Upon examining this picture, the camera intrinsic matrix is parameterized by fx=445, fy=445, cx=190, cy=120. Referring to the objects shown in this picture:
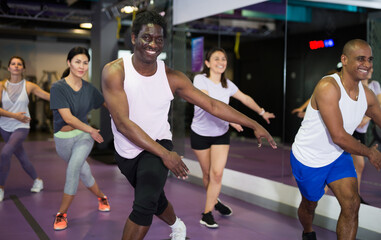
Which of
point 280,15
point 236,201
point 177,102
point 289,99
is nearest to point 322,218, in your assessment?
point 236,201

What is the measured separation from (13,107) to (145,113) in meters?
3.23

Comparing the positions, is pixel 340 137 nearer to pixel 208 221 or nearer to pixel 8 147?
pixel 208 221

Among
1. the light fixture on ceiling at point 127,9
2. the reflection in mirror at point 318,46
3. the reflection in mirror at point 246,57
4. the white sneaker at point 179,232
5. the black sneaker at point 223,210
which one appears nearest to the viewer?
the white sneaker at point 179,232

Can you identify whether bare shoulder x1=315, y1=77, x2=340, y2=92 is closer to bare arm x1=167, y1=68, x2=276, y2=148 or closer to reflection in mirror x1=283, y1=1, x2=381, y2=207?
bare arm x1=167, y1=68, x2=276, y2=148

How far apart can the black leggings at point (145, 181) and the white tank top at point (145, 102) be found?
56mm

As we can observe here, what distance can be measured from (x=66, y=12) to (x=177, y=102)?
466cm

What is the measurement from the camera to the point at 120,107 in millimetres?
2354

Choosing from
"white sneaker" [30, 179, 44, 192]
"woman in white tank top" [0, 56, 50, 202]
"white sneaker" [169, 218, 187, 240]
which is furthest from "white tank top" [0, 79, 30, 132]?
"white sneaker" [169, 218, 187, 240]

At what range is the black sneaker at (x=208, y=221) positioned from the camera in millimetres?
3994

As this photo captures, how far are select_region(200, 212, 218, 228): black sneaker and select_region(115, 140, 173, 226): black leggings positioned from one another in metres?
1.62

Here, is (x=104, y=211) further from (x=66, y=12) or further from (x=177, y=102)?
(x=66, y=12)

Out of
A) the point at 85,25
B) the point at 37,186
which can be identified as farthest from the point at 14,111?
the point at 85,25

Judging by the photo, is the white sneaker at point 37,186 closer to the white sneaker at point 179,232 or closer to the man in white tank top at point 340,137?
the white sneaker at point 179,232

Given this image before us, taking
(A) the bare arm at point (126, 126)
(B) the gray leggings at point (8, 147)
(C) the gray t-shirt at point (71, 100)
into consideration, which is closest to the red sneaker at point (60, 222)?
(C) the gray t-shirt at point (71, 100)
